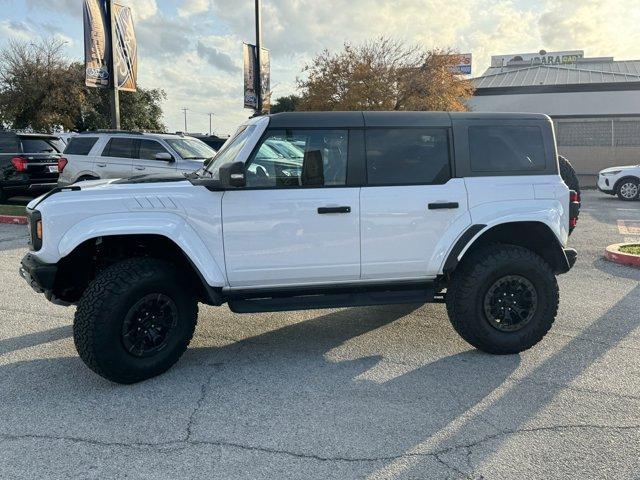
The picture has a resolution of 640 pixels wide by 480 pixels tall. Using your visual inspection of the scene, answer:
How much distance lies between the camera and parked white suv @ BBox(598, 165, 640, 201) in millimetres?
16484

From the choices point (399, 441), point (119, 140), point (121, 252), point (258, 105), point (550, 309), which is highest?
point (258, 105)

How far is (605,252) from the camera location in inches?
327

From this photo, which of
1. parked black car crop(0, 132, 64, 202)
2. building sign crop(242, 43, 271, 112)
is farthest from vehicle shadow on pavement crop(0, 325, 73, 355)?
building sign crop(242, 43, 271, 112)

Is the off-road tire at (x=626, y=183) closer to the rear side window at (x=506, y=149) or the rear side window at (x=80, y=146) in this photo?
the rear side window at (x=506, y=149)

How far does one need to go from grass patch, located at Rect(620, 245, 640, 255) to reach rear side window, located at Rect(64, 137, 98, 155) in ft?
34.3

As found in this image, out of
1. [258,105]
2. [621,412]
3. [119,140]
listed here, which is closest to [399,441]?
[621,412]

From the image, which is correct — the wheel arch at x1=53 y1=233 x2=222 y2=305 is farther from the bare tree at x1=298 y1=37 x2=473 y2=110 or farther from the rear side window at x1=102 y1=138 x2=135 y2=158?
the bare tree at x1=298 y1=37 x2=473 y2=110

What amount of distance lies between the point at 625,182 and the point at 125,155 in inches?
579

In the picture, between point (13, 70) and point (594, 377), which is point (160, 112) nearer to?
point (13, 70)

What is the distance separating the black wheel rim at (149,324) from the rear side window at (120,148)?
8054 millimetres

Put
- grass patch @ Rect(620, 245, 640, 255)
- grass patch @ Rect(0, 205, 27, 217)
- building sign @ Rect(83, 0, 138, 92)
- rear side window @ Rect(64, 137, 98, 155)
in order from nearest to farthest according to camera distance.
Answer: grass patch @ Rect(620, 245, 640, 255) → rear side window @ Rect(64, 137, 98, 155) → grass patch @ Rect(0, 205, 27, 217) → building sign @ Rect(83, 0, 138, 92)

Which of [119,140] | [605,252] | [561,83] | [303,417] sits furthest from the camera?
[561,83]

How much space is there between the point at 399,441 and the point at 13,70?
→ 34.0 m

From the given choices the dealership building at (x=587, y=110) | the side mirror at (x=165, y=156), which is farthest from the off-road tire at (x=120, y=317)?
the dealership building at (x=587, y=110)
